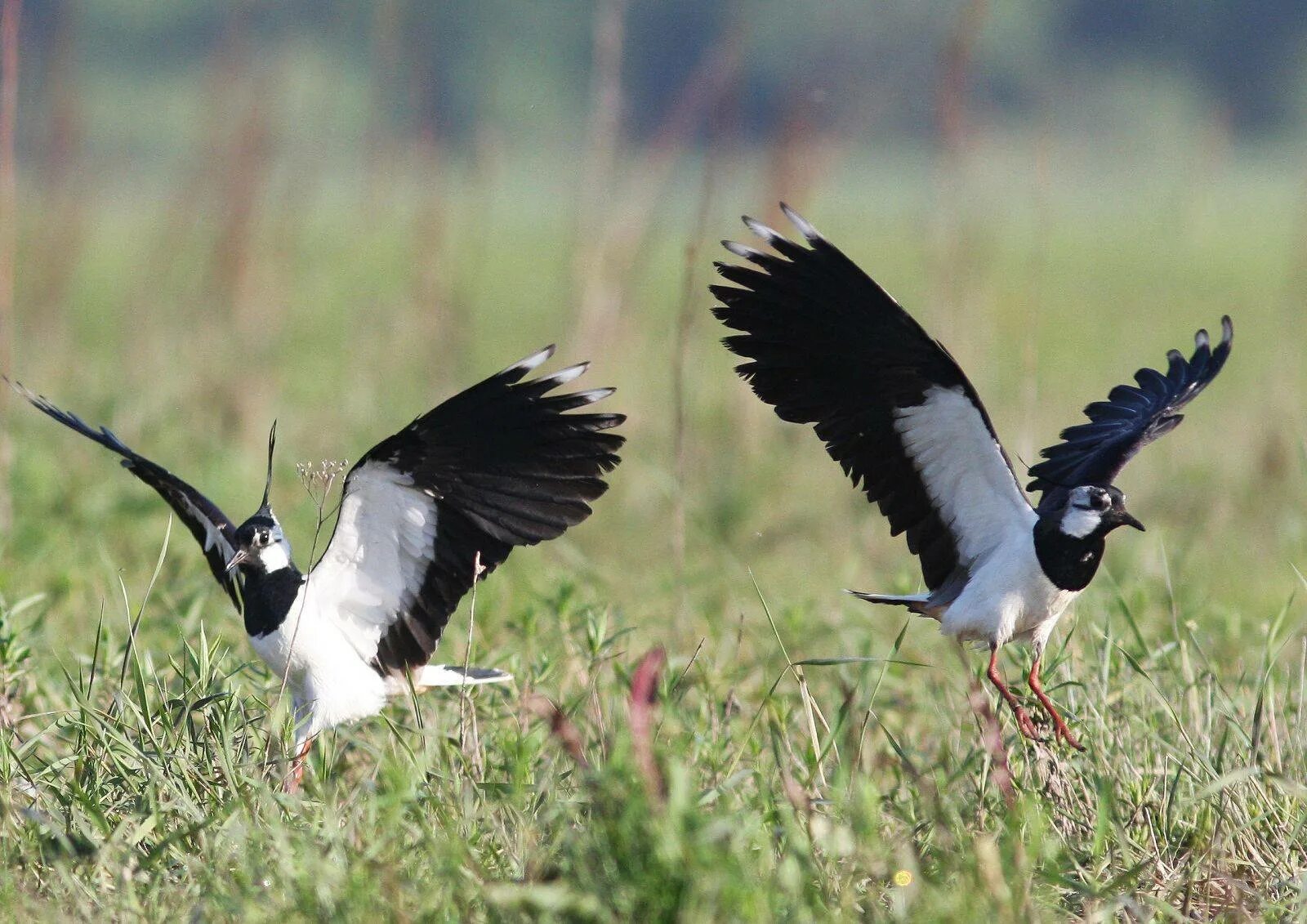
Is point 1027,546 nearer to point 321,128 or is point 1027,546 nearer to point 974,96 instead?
point 974,96

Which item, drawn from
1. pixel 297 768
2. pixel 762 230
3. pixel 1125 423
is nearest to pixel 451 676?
pixel 297 768

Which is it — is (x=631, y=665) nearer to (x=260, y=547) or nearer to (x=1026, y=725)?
(x=260, y=547)

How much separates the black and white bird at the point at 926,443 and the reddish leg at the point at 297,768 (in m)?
1.24

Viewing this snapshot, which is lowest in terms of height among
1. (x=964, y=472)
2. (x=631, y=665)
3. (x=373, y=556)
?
(x=631, y=665)

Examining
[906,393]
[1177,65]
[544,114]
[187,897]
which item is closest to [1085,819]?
[906,393]

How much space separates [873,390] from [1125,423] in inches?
35.0

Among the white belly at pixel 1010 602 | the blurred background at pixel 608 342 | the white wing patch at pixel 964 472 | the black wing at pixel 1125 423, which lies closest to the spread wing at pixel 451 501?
the blurred background at pixel 608 342

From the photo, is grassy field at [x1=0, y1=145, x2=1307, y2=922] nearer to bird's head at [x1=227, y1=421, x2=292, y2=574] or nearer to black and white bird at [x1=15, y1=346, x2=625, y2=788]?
black and white bird at [x1=15, y1=346, x2=625, y2=788]

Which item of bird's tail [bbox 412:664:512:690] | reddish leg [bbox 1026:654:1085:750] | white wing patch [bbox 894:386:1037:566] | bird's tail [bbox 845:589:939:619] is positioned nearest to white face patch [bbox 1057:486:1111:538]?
white wing patch [bbox 894:386:1037:566]

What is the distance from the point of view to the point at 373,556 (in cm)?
378

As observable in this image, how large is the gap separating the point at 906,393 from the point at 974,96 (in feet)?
11.8

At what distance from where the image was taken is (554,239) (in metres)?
25.6

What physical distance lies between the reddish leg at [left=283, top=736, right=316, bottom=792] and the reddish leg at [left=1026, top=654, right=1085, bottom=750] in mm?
1492

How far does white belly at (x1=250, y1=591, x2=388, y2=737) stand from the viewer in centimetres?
366
